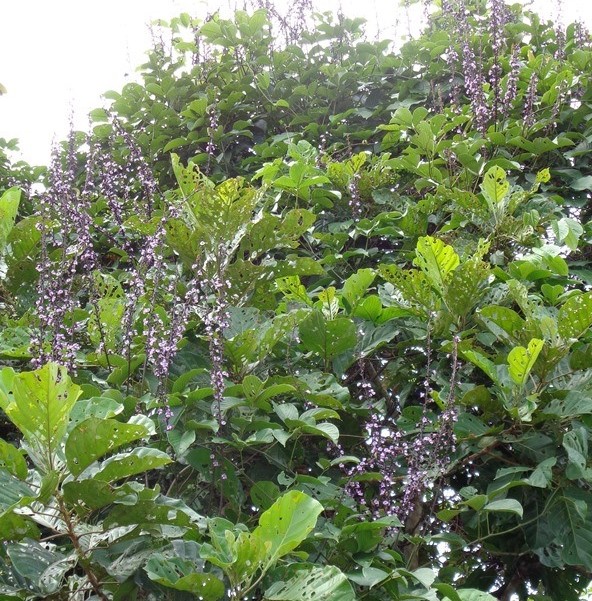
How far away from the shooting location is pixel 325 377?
7.73ft

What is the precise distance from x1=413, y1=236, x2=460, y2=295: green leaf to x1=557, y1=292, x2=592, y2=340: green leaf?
36 cm

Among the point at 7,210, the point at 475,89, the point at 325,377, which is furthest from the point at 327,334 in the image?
the point at 475,89

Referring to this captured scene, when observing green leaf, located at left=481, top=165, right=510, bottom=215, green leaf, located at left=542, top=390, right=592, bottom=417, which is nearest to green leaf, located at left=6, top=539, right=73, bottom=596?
green leaf, located at left=542, top=390, right=592, bottom=417

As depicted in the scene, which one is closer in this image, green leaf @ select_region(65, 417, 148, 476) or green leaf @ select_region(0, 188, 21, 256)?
green leaf @ select_region(65, 417, 148, 476)

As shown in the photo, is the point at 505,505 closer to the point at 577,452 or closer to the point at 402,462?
the point at 577,452

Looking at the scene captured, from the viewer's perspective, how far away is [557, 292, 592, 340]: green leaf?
2156 mm

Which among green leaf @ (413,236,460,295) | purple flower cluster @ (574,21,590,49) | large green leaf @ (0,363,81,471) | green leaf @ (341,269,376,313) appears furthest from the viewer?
purple flower cluster @ (574,21,590,49)

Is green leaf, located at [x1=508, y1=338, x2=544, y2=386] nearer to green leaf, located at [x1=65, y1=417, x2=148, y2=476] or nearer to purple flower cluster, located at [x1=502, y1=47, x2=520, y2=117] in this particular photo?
green leaf, located at [x1=65, y1=417, x2=148, y2=476]

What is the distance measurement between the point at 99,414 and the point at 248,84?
269cm

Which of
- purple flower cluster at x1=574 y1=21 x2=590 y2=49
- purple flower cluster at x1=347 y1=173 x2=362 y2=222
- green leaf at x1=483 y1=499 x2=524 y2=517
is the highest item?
purple flower cluster at x1=574 y1=21 x2=590 y2=49

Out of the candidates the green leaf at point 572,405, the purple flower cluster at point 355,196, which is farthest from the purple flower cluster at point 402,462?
the purple flower cluster at point 355,196

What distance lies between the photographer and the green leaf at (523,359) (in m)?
2.02

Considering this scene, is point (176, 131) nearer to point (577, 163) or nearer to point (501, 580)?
point (577, 163)

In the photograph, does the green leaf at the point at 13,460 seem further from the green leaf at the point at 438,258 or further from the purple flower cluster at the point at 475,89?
the purple flower cluster at the point at 475,89
